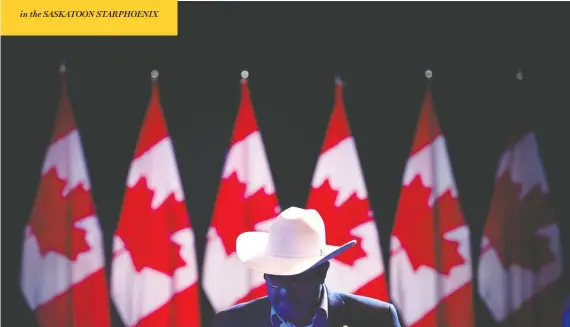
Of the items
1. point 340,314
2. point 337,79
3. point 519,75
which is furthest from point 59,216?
point 519,75

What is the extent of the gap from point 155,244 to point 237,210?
53cm

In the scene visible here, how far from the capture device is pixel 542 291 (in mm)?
3768

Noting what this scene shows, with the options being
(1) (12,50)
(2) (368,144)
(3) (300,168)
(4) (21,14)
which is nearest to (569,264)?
A: (2) (368,144)

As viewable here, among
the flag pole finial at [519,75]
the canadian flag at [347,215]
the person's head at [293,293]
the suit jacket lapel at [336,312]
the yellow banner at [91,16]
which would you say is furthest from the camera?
the flag pole finial at [519,75]

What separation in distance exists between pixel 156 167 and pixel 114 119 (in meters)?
0.49

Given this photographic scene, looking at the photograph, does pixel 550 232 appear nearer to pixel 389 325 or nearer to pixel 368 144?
pixel 368 144

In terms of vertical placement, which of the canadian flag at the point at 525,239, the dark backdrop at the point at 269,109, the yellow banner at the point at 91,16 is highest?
the yellow banner at the point at 91,16

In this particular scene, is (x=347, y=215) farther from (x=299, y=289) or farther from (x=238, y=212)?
(x=299, y=289)

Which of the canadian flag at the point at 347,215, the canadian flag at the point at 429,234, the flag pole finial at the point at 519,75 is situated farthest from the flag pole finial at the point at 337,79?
the flag pole finial at the point at 519,75

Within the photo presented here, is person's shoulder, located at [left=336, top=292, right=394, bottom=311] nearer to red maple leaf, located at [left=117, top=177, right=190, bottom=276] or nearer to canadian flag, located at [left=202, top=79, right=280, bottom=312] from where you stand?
canadian flag, located at [left=202, top=79, right=280, bottom=312]

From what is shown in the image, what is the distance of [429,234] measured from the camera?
3.76m

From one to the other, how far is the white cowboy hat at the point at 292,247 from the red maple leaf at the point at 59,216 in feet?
6.83

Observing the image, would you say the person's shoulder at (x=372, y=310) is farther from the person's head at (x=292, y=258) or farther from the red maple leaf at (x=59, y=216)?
the red maple leaf at (x=59, y=216)

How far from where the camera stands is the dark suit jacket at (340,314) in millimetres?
1868
